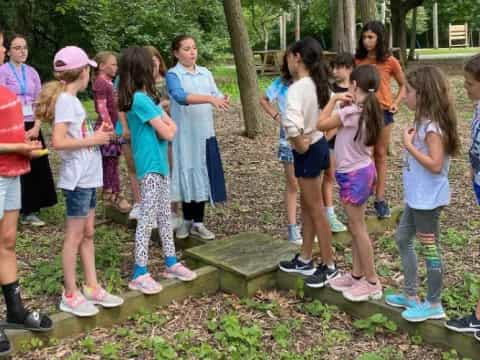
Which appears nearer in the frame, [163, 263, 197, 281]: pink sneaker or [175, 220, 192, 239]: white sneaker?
[163, 263, 197, 281]: pink sneaker

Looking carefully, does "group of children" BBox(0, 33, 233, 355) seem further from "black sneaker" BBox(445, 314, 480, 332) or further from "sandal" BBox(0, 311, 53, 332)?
"black sneaker" BBox(445, 314, 480, 332)

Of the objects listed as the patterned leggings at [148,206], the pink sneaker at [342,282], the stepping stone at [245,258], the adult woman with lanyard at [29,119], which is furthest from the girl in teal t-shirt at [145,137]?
the adult woman with lanyard at [29,119]

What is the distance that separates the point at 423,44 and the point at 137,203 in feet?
156

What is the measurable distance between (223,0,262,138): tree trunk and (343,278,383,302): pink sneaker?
5890 millimetres

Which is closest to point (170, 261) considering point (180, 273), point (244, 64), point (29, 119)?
point (180, 273)

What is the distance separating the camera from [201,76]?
184 inches

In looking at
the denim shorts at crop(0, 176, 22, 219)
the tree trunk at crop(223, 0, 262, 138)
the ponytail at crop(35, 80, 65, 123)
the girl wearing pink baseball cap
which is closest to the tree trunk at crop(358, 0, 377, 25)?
the tree trunk at crop(223, 0, 262, 138)

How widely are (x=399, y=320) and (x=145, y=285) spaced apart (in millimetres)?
1622

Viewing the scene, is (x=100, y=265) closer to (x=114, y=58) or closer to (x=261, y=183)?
(x=114, y=58)

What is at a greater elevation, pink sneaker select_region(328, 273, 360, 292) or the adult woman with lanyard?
the adult woman with lanyard

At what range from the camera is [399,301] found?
11.6ft

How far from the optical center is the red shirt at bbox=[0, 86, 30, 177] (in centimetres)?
312

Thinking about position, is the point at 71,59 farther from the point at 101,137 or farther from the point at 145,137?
the point at 145,137

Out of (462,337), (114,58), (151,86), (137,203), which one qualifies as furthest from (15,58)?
(462,337)
